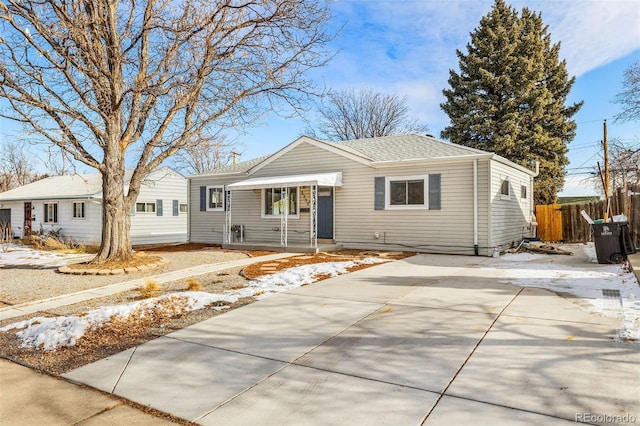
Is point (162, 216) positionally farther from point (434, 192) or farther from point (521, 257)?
point (521, 257)

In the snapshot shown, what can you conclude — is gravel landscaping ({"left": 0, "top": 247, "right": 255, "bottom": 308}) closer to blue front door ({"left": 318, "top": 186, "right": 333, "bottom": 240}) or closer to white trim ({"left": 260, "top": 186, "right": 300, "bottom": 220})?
white trim ({"left": 260, "top": 186, "right": 300, "bottom": 220})

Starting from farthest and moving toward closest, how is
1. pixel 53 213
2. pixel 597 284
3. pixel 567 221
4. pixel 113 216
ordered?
1. pixel 53 213
2. pixel 567 221
3. pixel 113 216
4. pixel 597 284

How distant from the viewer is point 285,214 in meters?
13.0

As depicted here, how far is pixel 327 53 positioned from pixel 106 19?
223 inches

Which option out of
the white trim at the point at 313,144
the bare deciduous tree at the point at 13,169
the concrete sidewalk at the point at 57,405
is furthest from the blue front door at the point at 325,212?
the bare deciduous tree at the point at 13,169

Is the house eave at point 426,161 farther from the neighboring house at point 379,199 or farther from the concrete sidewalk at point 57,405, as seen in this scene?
the concrete sidewalk at point 57,405

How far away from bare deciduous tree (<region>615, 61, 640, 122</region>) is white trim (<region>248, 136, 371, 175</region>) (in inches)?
465

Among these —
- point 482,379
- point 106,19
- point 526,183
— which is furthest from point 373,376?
point 526,183

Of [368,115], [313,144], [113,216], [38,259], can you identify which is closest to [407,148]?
[313,144]

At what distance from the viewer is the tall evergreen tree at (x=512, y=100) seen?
22250 millimetres

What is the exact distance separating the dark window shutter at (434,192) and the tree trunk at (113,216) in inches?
352

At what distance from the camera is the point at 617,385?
282cm

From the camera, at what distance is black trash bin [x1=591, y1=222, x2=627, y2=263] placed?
8.76 metres

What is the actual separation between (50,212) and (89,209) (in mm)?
4249
